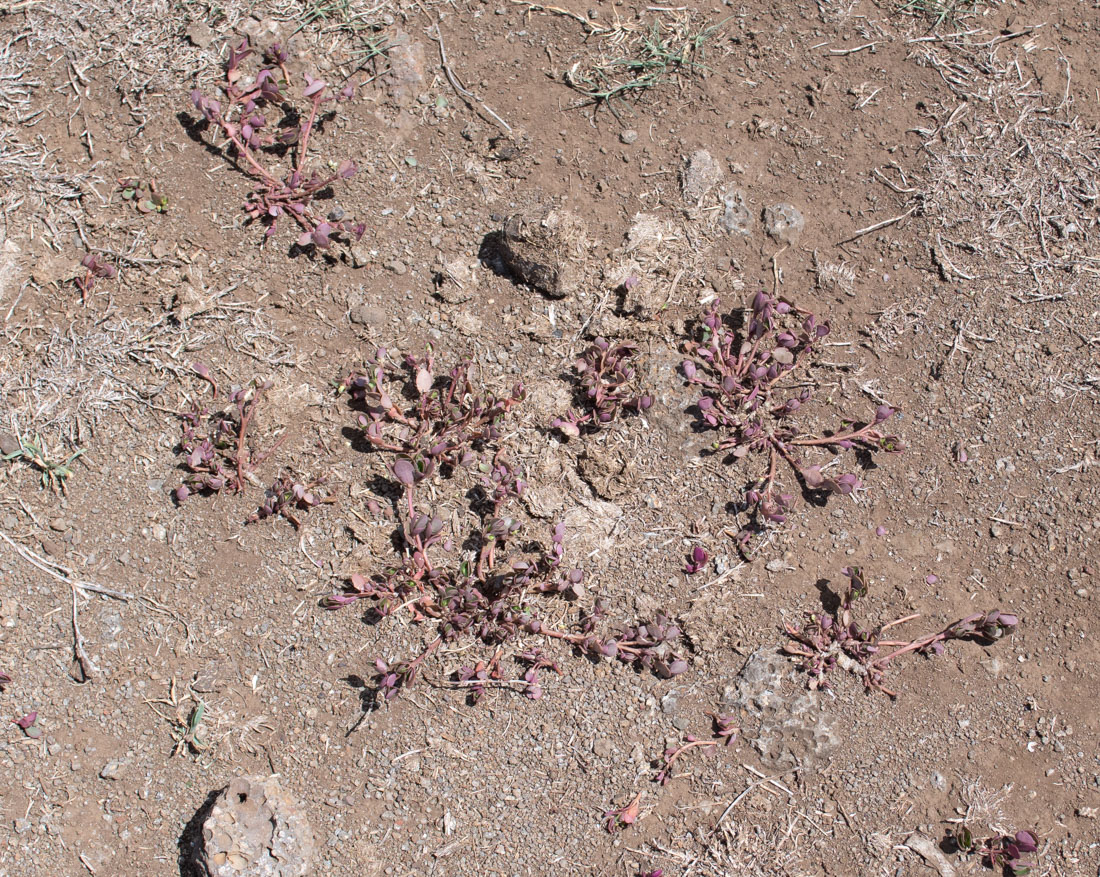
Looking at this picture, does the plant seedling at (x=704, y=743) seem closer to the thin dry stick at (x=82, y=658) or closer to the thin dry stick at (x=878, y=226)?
the thin dry stick at (x=878, y=226)

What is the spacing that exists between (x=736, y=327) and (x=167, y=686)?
316 centimetres

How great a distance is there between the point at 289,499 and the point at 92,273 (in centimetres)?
151

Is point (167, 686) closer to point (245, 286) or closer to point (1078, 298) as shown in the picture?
point (245, 286)

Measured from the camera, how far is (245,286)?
3865 millimetres

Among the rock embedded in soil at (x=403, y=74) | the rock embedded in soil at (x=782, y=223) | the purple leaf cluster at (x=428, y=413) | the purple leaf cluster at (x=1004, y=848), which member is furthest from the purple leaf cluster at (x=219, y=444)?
the purple leaf cluster at (x=1004, y=848)

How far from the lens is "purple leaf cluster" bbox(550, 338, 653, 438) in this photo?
3684mm

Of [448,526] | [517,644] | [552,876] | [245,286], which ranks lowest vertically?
[552,876]

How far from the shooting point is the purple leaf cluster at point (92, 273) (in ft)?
12.5

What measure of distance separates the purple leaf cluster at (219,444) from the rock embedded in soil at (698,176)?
89.7 inches

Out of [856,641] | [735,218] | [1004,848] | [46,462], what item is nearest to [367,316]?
[46,462]

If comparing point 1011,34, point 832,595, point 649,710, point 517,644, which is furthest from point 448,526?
point 1011,34

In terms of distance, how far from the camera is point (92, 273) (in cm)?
381

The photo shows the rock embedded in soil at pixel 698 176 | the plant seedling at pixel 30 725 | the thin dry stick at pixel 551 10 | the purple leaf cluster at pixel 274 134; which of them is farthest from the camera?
the thin dry stick at pixel 551 10

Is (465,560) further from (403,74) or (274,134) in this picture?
(403,74)
